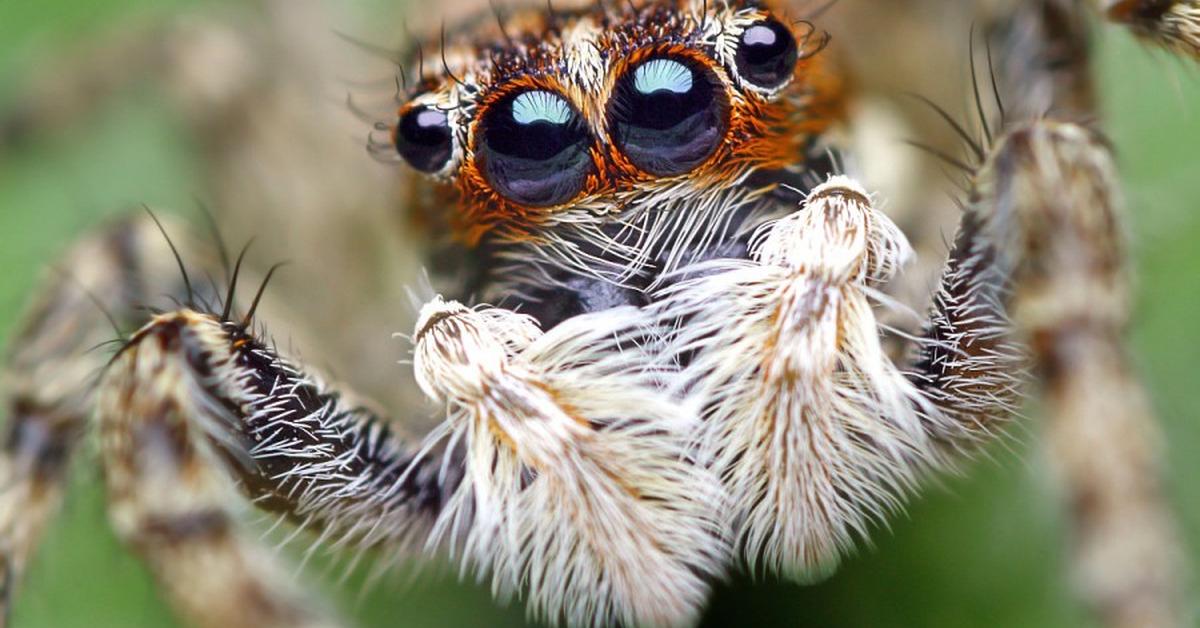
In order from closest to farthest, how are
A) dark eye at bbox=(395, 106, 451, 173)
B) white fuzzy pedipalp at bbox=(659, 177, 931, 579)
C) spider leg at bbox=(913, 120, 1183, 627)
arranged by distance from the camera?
spider leg at bbox=(913, 120, 1183, 627)
white fuzzy pedipalp at bbox=(659, 177, 931, 579)
dark eye at bbox=(395, 106, 451, 173)

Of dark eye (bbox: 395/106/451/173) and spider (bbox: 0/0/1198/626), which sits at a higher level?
dark eye (bbox: 395/106/451/173)

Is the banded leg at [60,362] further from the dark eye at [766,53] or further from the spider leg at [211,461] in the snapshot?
the dark eye at [766,53]

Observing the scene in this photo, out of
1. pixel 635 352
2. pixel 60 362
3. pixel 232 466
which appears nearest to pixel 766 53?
pixel 635 352

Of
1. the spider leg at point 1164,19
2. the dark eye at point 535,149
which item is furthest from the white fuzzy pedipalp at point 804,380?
the spider leg at point 1164,19

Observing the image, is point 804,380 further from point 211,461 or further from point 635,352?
point 211,461

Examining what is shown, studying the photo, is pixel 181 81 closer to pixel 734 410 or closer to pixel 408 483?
pixel 408 483

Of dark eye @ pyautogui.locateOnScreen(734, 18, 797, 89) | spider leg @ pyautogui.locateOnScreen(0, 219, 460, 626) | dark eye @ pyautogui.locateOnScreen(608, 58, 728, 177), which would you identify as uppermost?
dark eye @ pyautogui.locateOnScreen(734, 18, 797, 89)

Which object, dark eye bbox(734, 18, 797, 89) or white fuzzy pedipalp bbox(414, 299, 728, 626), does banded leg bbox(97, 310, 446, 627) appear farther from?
dark eye bbox(734, 18, 797, 89)

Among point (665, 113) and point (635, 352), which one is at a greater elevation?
point (665, 113)

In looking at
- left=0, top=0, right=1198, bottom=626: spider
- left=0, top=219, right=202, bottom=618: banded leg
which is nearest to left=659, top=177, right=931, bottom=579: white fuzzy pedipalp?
left=0, top=0, right=1198, bottom=626: spider
